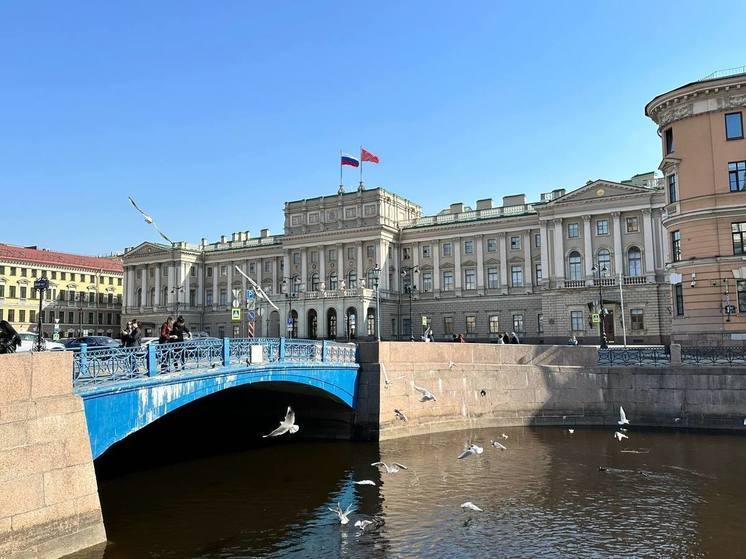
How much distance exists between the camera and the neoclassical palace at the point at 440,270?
6588cm

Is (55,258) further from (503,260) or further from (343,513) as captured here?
(343,513)

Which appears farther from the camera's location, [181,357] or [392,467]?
[392,467]

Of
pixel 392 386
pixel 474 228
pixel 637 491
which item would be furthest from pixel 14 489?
pixel 474 228

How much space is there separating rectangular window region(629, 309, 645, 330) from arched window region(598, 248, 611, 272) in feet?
17.0

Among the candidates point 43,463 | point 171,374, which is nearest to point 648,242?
point 171,374

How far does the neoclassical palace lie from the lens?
65875 mm

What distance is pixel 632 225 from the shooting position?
2611 inches

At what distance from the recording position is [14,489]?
12016 millimetres

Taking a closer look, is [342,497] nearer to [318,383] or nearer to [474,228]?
[318,383]

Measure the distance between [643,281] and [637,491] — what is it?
4895 centimetres

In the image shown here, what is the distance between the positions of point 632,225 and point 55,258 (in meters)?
84.6

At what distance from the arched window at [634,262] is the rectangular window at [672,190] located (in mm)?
26842

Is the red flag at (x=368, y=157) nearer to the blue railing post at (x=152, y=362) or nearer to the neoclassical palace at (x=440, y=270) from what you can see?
the neoclassical palace at (x=440, y=270)

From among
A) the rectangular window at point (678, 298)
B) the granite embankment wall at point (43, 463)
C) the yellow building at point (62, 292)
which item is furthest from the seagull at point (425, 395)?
the yellow building at point (62, 292)
